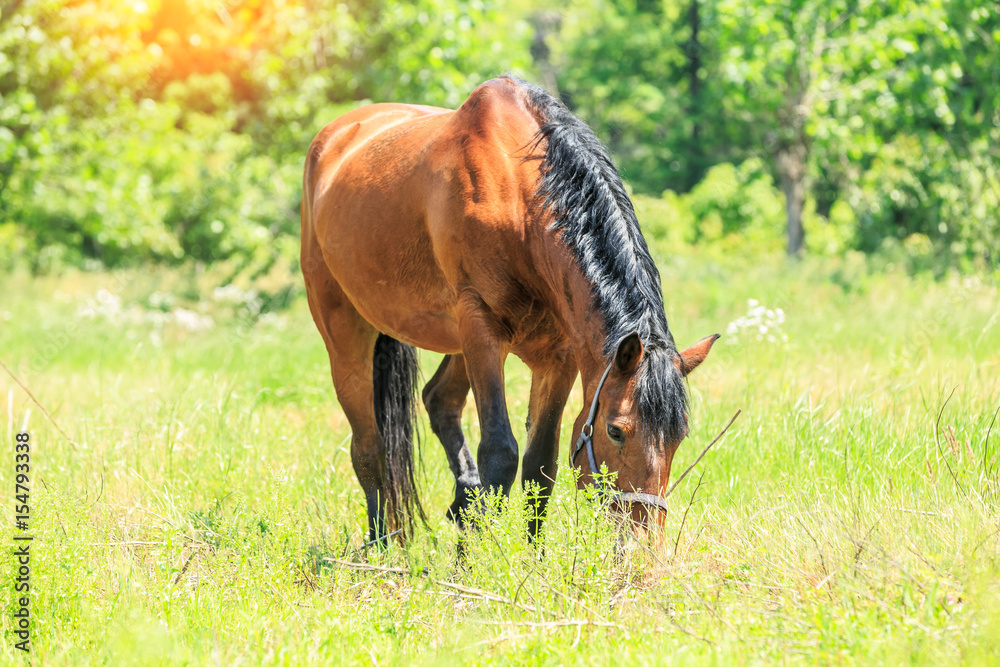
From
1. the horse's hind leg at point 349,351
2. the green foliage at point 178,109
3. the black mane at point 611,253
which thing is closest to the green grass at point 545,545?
the horse's hind leg at point 349,351

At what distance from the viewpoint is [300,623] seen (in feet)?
9.33

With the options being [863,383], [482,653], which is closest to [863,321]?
[863,383]

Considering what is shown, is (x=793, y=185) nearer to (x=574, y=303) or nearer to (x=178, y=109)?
(x=178, y=109)

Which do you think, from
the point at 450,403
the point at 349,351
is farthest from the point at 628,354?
the point at 349,351

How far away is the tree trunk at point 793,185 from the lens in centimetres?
1596

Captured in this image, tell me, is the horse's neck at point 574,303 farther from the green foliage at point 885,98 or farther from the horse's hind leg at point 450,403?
Result: the green foliage at point 885,98

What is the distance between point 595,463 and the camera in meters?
3.01

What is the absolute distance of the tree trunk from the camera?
1596cm

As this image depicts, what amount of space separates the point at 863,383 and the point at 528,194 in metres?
3.18

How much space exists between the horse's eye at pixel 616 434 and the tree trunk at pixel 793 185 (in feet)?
45.8

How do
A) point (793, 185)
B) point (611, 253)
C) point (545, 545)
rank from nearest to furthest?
point (545, 545)
point (611, 253)
point (793, 185)

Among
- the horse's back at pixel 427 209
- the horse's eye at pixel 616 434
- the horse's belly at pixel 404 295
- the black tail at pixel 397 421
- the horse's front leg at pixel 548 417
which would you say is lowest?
the black tail at pixel 397 421

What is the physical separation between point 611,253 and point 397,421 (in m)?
2.11

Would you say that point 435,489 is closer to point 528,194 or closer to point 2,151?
point 528,194
